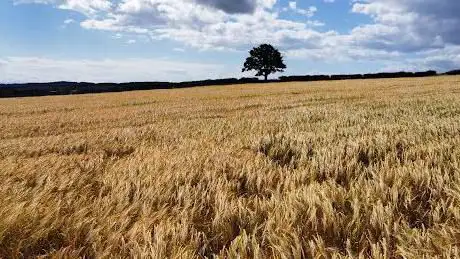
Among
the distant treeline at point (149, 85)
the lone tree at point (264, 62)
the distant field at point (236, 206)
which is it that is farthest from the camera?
the lone tree at point (264, 62)

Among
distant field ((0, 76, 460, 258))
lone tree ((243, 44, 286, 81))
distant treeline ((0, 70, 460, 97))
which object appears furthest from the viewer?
lone tree ((243, 44, 286, 81))

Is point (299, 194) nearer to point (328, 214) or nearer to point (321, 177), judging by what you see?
point (328, 214)

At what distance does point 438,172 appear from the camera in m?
3.78

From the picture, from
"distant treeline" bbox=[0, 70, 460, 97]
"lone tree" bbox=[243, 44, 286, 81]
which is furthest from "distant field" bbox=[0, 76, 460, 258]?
"lone tree" bbox=[243, 44, 286, 81]

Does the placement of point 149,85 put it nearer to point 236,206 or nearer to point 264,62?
point 264,62

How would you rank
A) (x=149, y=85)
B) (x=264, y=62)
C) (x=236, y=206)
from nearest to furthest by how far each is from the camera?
(x=236, y=206) < (x=149, y=85) < (x=264, y=62)

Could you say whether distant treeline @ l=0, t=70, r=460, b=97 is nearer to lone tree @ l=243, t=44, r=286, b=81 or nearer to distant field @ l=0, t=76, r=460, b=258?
lone tree @ l=243, t=44, r=286, b=81

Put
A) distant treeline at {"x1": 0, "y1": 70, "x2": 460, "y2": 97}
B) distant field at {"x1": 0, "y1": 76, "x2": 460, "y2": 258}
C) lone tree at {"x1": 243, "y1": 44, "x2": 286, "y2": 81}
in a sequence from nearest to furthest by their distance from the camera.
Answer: distant field at {"x1": 0, "y1": 76, "x2": 460, "y2": 258} < distant treeline at {"x1": 0, "y1": 70, "x2": 460, "y2": 97} < lone tree at {"x1": 243, "y1": 44, "x2": 286, "y2": 81}

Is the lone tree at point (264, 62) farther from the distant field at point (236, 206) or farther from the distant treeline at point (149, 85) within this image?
the distant field at point (236, 206)

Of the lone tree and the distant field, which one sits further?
the lone tree

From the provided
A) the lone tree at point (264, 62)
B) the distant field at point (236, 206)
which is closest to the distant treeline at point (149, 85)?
the lone tree at point (264, 62)

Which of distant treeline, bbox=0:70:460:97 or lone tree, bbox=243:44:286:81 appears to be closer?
distant treeline, bbox=0:70:460:97

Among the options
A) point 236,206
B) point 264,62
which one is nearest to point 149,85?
point 264,62

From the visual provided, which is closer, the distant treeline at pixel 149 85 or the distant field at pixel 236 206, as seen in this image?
the distant field at pixel 236 206
